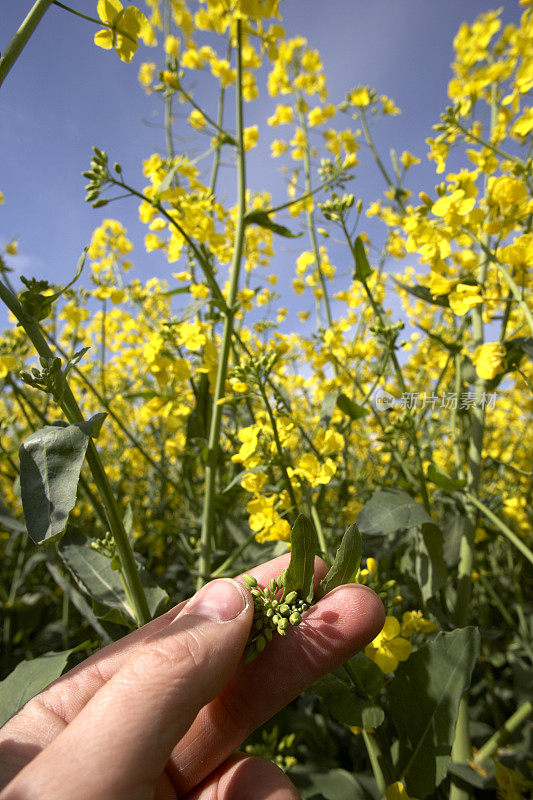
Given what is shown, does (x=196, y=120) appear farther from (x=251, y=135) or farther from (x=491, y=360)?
(x=491, y=360)

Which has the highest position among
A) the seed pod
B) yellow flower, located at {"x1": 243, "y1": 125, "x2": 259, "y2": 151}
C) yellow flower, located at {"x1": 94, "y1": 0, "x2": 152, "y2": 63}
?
yellow flower, located at {"x1": 243, "y1": 125, "x2": 259, "y2": 151}

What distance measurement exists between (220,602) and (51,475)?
0.37m

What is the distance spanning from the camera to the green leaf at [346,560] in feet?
2.48

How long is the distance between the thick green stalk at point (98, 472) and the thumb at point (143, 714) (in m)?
0.24

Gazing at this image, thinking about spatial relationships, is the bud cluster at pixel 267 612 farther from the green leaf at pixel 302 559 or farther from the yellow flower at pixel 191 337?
the yellow flower at pixel 191 337

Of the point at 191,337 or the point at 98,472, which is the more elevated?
the point at 191,337

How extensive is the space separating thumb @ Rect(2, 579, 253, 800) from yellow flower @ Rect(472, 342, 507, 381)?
1276mm

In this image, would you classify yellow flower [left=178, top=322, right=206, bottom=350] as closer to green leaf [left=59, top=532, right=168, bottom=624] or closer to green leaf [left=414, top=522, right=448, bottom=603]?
green leaf [left=59, top=532, right=168, bottom=624]

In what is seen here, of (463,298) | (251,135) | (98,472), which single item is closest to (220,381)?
(98,472)

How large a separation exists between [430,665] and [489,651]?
184 cm

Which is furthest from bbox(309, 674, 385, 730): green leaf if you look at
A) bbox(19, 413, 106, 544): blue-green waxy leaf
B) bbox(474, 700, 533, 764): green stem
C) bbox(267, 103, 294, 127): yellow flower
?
bbox(267, 103, 294, 127): yellow flower

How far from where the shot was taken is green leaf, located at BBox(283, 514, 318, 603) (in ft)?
2.30

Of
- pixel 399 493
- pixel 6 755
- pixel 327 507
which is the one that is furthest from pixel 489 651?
pixel 6 755

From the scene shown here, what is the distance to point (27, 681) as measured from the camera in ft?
3.53
